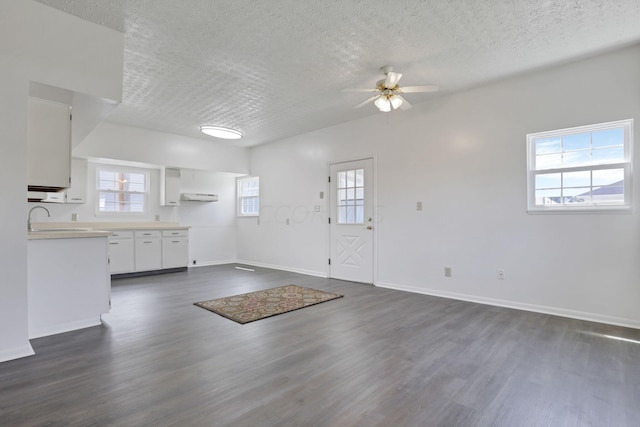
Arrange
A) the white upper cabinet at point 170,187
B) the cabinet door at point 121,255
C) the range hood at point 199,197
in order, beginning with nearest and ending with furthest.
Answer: the cabinet door at point 121,255
the white upper cabinet at point 170,187
the range hood at point 199,197

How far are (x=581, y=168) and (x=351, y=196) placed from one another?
10.4ft

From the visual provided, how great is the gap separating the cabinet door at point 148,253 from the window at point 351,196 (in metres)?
3.60

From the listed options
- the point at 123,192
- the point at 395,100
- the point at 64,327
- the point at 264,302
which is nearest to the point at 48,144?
the point at 64,327

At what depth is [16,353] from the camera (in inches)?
95.2

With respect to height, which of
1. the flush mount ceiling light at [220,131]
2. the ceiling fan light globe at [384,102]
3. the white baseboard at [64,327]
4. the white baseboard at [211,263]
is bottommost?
the white baseboard at [211,263]

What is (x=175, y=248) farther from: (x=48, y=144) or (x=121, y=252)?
(x=48, y=144)

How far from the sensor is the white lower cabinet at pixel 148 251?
5.92 meters

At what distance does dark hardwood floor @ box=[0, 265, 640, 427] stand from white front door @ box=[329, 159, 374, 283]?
6.01 feet

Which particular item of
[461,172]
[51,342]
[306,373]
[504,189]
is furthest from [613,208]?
[51,342]

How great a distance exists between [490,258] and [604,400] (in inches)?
88.8

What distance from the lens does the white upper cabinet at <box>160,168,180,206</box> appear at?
6.58 m

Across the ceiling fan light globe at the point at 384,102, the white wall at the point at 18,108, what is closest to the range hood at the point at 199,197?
the white wall at the point at 18,108

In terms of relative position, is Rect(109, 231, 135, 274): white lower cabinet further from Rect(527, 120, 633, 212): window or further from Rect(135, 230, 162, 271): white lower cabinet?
Rect(527, 120, 633, 212): window

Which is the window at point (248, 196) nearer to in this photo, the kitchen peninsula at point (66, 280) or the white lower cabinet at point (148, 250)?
the white lower cabinet at point (148, 250)
